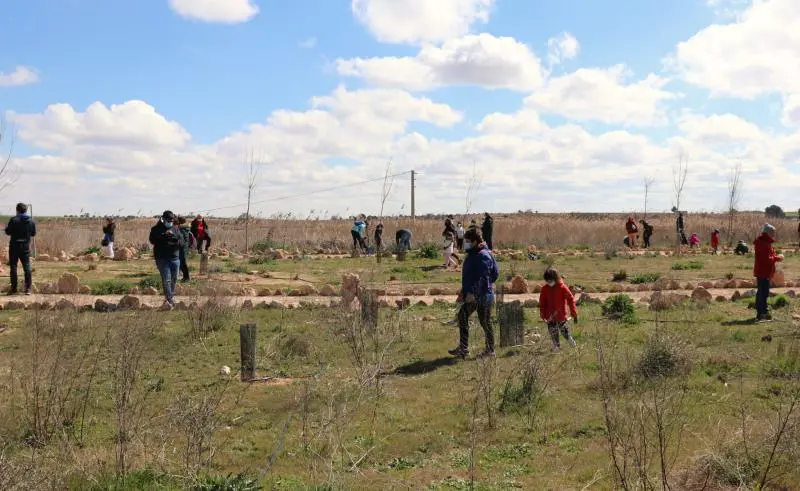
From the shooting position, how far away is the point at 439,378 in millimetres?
9016

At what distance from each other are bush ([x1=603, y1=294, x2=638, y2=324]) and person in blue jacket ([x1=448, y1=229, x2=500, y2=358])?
3.29 metres

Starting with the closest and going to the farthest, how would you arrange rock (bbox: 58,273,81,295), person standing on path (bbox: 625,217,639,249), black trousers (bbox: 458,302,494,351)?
1. black trousers (bbox: 458,302,494,351)
2. rock (bbox: 58,273,81,295)
3. person standing on path (bbox: 625,217,639,249)

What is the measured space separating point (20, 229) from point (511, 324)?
1053 cm

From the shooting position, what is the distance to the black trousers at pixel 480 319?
31.6 ft

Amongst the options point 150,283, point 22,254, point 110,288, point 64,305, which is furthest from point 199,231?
point 64,305

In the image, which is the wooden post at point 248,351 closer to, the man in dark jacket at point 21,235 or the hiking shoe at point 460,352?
the hiking shoe at point 460,352

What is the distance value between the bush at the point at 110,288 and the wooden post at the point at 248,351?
869cm

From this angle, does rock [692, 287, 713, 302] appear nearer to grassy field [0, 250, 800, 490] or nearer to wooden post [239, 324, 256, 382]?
grassy field [0, 250, 800, 490]

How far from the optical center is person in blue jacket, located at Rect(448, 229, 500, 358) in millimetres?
9727

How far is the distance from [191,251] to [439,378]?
18143mm

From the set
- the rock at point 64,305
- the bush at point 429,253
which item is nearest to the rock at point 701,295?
the bush at point 429,253

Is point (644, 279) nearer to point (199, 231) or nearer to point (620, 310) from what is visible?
point (620, 310)

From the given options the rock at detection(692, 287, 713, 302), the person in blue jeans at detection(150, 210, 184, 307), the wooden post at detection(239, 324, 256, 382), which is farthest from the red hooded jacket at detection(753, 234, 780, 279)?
the person in blue jeans at detection(150, 210, 184, 307)

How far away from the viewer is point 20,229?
1499 centimetres
